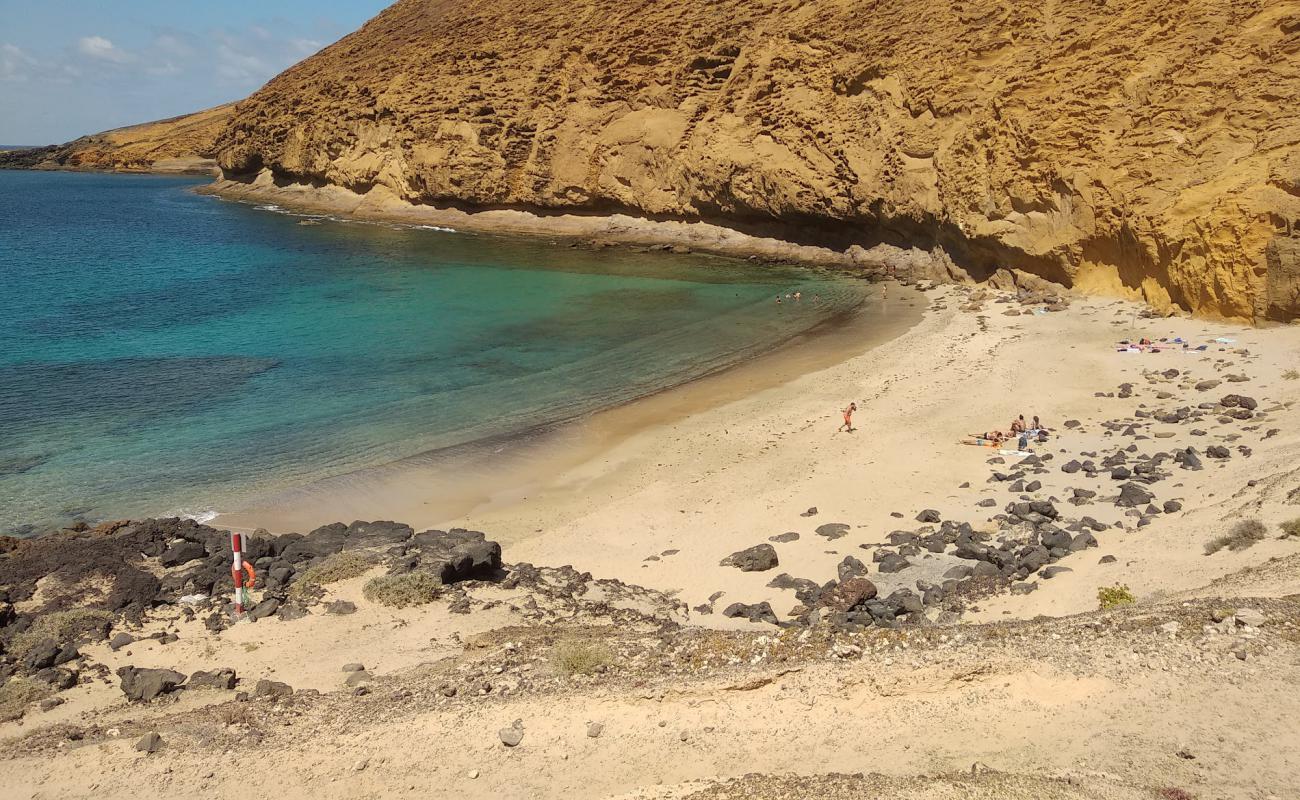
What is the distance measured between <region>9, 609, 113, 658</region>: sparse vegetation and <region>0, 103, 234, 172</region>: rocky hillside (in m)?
101

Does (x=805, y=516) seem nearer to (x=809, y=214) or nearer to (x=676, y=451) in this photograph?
(x=676, y=451)

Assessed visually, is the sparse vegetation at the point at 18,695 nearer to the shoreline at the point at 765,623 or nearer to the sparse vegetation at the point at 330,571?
the shoreline at the point at 765,623

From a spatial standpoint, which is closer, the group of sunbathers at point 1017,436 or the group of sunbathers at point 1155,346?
the group of sunbathers at point 1017,436

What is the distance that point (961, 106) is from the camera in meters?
32.8

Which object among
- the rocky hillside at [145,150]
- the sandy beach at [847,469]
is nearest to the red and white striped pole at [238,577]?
the sandy beach at [847,469]

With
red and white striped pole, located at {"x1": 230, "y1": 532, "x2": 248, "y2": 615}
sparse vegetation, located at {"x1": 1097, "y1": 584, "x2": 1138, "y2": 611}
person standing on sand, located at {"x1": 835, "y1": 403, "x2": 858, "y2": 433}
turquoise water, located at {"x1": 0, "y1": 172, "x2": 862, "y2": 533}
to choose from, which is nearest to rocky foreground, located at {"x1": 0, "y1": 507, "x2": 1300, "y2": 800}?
red and white striped pole, located at {"x1": 230, "y1": 532, "x2": 248, "y2": 615}

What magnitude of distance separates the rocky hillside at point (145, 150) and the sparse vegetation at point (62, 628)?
100553 mm

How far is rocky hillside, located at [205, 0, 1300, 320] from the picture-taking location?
79.0ft

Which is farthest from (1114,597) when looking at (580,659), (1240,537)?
(580,659)

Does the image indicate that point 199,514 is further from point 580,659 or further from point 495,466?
point 580,659

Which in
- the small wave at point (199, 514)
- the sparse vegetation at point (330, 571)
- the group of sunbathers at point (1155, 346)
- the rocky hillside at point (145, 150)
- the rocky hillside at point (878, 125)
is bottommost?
the small wave at point (199, 514)

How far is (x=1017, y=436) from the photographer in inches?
671

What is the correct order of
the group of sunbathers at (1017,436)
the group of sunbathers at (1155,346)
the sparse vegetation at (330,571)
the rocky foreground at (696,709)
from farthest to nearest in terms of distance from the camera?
the group of sunbathers at (1155,346) < the group of sunbathers at (1017,436) < the sparse vegetation at (330,571) < the rocky foreground at (696,709)

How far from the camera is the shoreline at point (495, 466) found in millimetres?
15883
